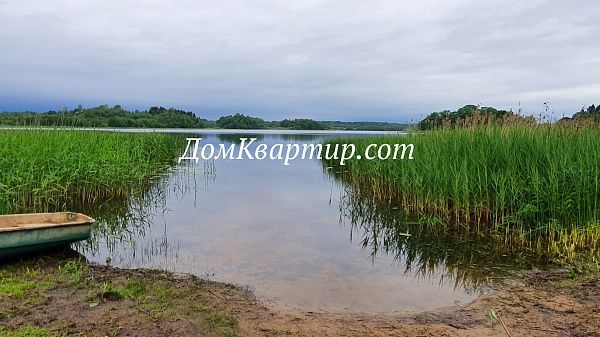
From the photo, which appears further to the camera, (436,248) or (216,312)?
(436,248)

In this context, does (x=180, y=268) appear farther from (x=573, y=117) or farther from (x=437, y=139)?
(x=573, y=117)

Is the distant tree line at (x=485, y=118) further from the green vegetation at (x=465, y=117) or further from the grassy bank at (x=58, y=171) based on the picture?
the grassy bank at (x=58, y=171)

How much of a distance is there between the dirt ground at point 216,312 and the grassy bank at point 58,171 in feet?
10.8

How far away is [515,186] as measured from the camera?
728 centimetres

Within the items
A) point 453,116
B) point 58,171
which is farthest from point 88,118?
point 453,116

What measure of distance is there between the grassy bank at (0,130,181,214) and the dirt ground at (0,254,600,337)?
130 inches

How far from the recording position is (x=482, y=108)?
12828mm

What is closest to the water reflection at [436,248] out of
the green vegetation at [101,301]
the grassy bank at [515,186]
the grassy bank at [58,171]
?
the grassy bank at [515,186]

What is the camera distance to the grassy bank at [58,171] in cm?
801

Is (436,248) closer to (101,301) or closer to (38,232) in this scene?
(101,301)

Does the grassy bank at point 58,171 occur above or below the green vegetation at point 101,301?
above

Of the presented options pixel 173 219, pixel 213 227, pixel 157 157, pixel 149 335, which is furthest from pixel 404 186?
pixel 157 157

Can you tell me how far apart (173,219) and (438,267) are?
5.33 meters

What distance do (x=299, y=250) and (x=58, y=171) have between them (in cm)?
Answer: 512
